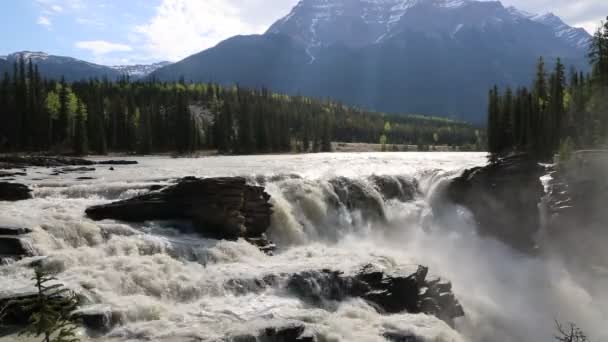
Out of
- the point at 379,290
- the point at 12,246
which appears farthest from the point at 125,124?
the point at 379,290

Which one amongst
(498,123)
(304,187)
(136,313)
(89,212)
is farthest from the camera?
(498,123)

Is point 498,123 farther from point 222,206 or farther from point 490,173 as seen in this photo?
point 222,206

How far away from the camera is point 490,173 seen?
1893 inches

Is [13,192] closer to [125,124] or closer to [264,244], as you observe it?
[264,244]

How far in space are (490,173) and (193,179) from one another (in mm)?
30764

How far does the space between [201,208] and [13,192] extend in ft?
39.1

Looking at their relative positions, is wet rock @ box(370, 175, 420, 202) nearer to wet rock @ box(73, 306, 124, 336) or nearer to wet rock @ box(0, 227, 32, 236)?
wet rock @ box(0, 227, 32, 236)

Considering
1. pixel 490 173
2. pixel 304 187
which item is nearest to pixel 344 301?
pixel 304 187

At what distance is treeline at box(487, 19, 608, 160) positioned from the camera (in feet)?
210

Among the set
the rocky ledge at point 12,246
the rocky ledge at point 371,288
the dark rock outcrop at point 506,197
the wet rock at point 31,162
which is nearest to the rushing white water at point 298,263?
the rocky ledge at point 371,288

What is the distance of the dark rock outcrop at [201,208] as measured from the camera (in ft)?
91.1

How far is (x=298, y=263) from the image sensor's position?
84.4 feet

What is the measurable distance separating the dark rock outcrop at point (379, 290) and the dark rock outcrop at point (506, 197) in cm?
2338

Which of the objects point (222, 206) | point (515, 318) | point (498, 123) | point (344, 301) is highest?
point (498, 123)
